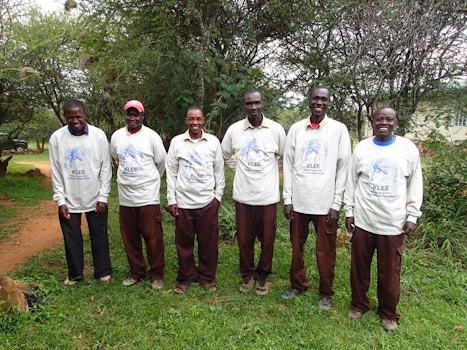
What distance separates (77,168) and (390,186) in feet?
9.69

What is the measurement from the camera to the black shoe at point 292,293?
3.63 m

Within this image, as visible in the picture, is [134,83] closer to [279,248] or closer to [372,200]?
[279,248]

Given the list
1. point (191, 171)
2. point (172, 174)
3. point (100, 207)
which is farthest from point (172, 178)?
point (100, 207)

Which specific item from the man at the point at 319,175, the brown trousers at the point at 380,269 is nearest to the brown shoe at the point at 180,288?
the man at the point at 319,175

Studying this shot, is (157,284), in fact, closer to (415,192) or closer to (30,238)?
(415,192)

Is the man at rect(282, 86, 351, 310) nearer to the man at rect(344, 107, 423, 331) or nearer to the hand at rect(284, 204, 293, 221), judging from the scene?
the hand at rect(284, 204, 293, 221)

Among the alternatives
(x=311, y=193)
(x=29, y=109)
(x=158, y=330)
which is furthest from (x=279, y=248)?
(x=29, y=109)

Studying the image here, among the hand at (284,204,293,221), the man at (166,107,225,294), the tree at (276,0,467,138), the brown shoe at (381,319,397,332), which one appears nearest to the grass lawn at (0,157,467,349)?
the brown shoe at (381,319,397,332)

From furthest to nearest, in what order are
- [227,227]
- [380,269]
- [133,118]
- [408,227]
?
1. [227,227]
2. [133,118]
3. [380,269]
4. [408,227]

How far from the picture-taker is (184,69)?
19.9 ft

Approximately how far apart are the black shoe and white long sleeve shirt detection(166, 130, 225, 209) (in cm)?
120

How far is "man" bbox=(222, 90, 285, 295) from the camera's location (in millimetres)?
3475

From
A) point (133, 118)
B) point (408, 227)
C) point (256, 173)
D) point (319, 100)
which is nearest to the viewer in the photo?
point (408, 227)

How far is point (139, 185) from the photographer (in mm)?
3629
